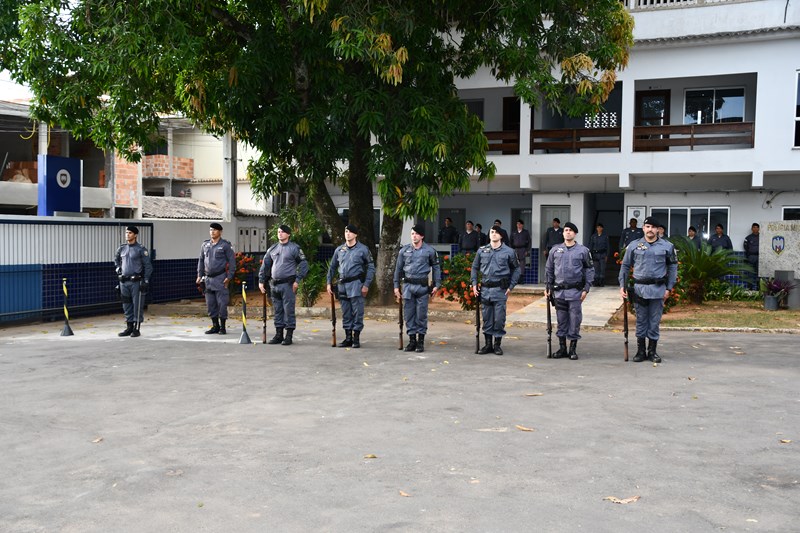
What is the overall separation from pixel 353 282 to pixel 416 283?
0.98 meters

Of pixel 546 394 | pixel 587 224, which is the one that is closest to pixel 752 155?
pixel 587 224

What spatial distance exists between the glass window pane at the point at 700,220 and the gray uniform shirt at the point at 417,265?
40.2 feet

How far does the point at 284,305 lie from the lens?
13375 millimetres

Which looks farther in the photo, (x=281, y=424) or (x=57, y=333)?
(x=57, y=333)

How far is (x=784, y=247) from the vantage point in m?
18.7

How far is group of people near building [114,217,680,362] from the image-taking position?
11805 mm

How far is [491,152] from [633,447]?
18307 mm

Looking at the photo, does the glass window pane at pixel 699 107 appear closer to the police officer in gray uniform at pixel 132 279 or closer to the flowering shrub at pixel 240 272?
the flowering shrub at pixel 240 272

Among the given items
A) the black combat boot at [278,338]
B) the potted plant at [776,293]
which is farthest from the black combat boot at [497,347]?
the potted plant at [776,293]

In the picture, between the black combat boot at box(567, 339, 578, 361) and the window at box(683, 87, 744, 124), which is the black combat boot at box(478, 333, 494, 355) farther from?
the window at box(683, 87, 744, 124)

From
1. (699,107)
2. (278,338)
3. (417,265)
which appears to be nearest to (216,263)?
(278,338)

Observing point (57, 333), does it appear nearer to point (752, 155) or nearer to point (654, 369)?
point (654, 369)

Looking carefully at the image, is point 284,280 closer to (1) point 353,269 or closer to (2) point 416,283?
(1) point 353,269

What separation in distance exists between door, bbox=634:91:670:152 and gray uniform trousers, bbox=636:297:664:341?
1287cm
